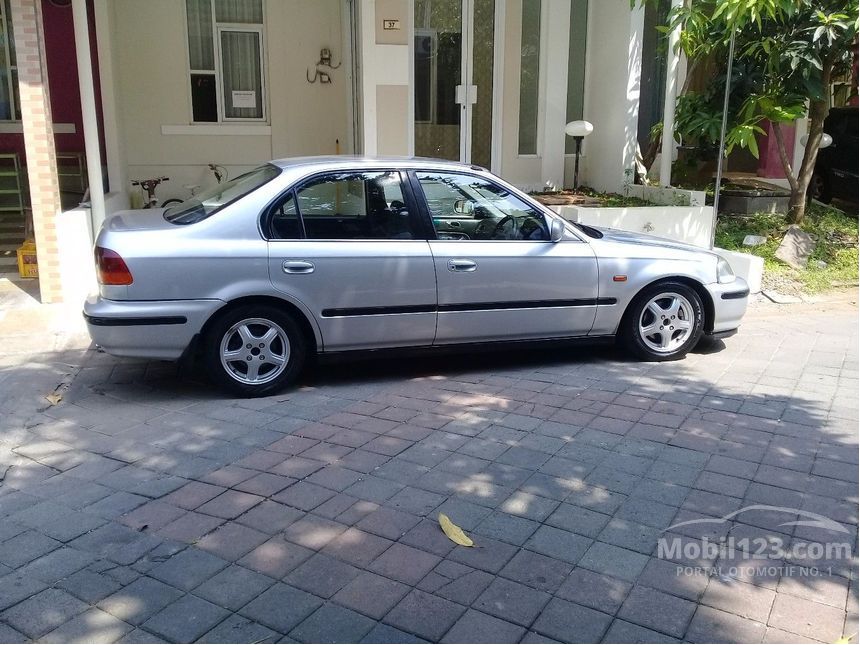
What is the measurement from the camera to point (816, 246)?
33.1 feet

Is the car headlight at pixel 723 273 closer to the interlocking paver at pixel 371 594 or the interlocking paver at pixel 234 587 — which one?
the interlocking paver at pixel 371 594

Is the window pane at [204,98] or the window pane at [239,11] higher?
the window pane at [239,11]

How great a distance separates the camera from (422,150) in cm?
1087

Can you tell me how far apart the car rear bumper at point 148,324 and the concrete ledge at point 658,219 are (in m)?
5.09

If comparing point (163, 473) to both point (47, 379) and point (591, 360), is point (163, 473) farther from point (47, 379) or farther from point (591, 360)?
point (591, 360)

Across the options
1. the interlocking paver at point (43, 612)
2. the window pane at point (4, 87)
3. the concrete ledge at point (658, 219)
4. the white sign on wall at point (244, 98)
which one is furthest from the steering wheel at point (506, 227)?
the window pane at point (4, 87)

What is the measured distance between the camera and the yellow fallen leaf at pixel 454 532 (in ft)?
11.9

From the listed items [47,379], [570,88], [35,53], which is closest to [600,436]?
[47,379]

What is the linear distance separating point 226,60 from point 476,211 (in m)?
7.09

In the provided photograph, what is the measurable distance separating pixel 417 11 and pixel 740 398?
714 centimetres

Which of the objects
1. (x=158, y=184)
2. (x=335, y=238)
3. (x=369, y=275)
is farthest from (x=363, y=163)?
(x=158, y=184)

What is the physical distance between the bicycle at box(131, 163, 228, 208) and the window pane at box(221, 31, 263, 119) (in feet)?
2.77

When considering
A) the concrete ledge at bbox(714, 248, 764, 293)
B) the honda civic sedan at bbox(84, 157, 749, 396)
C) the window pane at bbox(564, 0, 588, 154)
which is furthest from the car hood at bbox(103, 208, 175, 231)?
the window pane at bbox(564, 0, 588, 154)

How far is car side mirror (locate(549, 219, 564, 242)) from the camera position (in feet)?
19.8
